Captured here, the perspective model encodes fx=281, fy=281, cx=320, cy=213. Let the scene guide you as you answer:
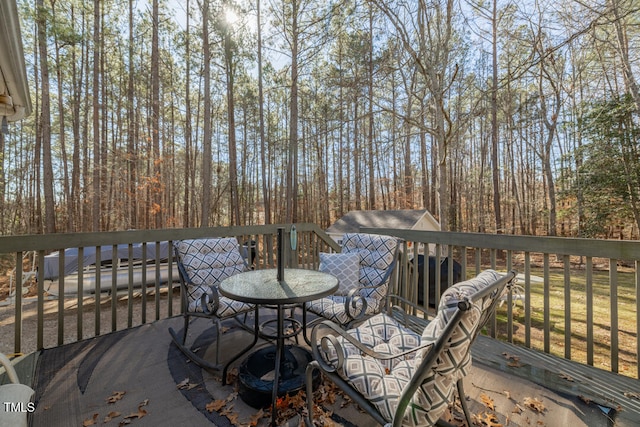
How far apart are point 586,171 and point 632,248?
10742mm

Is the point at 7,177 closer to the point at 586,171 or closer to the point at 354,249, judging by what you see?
the point at 354,249

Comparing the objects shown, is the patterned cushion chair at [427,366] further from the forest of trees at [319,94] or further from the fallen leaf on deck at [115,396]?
the forest of trees at [319,94]

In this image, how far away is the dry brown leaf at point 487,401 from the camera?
181 cm

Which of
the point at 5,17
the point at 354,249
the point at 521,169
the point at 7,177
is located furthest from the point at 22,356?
the point at 521,169

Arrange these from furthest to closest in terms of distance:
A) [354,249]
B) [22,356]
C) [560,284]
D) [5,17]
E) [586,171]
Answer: [586,171] < [560,284] < [354,249] < [22,356] < [5,17]

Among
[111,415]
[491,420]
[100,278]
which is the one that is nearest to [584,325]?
[491,420]

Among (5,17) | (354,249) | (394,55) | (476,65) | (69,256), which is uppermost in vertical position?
(476,65)

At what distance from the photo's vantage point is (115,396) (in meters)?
1.95

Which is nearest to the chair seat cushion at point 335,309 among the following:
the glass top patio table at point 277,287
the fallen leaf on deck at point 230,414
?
the glass top patio table at point 277,287

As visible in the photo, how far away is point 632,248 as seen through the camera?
1975mm

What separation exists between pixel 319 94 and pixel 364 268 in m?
11.5

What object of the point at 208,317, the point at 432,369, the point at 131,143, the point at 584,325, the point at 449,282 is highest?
the point at 131,143

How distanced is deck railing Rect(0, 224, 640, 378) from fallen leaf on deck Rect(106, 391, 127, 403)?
1.08 meters

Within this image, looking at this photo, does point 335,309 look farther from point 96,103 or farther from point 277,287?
point 96,103
